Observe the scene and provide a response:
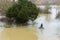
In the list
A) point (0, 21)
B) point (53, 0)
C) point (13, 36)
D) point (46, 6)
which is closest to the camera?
point (13, 36)

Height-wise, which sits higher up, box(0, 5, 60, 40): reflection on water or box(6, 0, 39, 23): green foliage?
box(6, 0, 39, 23): green foliage

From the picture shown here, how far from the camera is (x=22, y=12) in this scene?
396 inches

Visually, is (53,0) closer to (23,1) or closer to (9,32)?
(23,1)

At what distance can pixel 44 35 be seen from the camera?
773 cm

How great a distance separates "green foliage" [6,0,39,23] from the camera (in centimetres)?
1004

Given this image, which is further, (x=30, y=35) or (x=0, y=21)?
(x=0, y=21)

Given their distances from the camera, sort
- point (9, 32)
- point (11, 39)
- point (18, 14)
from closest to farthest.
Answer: point (11, 39) < point (9, 32) < point (18, 14)

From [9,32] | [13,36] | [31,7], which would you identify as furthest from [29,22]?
[13,36]

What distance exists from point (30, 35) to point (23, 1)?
3.16 metres

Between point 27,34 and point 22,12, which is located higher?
point 22,12

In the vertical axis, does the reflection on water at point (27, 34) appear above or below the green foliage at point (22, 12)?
below

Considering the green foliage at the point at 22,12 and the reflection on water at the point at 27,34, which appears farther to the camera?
the green foliage at the point at 22,12

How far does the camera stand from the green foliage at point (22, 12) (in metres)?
10.0

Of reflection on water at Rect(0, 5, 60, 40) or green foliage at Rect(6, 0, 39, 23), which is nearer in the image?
reflection on water at Rect(0, 5, 60, 40)
